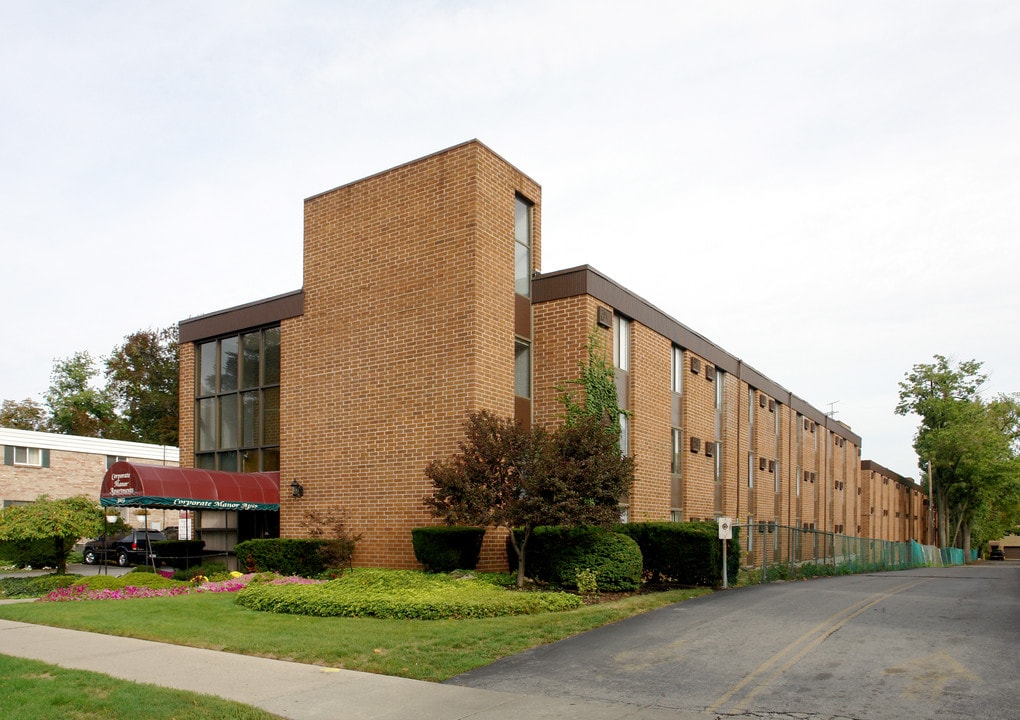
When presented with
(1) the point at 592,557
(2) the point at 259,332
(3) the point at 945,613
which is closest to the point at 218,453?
(2) the point at 259,332

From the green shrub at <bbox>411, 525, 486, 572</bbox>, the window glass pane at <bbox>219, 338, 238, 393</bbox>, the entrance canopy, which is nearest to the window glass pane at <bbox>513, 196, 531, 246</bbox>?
the green shrub at <bbox>411, 525, 486, 572</bbox>

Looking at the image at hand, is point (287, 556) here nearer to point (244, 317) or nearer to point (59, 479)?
point (244, 317)

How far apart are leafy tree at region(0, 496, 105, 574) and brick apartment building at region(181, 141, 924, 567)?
369 cm

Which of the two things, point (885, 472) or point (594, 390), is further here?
point (885, 472)

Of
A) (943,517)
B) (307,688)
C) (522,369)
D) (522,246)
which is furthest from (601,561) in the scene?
(943,517)

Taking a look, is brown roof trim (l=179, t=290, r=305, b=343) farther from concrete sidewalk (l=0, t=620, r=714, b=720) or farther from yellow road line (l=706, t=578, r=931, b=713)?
yellow road line (l=706, t=578, r=931, b=713)

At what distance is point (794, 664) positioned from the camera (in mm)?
10516

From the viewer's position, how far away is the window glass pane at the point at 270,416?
2495 centimetres

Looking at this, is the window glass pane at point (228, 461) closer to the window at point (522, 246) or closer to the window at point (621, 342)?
the window at point (522, 246)

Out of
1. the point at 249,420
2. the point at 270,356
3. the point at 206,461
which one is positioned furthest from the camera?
the point at 206,461

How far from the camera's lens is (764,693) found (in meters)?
9.15

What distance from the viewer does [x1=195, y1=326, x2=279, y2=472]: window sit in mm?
25219

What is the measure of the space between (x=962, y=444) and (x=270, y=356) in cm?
6230

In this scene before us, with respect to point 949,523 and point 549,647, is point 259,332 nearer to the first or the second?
point 549,647
